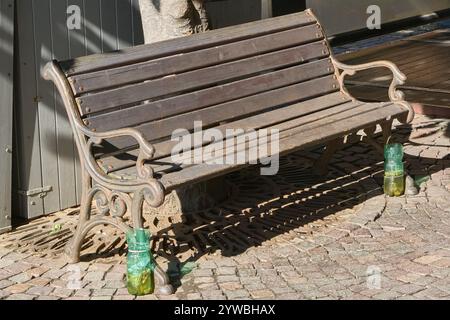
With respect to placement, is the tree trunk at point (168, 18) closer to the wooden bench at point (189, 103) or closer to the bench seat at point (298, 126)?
the wooden bench at point (189, 103)

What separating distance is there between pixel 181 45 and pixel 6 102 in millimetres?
1129

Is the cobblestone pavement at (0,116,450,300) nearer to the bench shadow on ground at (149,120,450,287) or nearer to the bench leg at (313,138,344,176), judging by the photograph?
the bench shadow on ground at (149,120,450,287)

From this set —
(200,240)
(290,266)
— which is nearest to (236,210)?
(200,240)

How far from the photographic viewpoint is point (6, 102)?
6277 millimetres

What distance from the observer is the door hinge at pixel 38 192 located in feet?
21.4

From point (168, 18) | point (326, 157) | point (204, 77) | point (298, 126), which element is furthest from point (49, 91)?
point (326, 157)

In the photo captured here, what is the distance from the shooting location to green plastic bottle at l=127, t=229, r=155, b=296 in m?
5.25

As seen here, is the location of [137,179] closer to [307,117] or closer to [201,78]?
[201,78]

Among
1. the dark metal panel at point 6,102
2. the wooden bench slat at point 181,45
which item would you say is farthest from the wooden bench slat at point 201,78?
the dark metal panel at point 6,102

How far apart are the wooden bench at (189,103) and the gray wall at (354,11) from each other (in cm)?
490

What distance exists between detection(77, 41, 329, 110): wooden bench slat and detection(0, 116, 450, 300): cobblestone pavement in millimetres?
938

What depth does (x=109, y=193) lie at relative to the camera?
556 cm

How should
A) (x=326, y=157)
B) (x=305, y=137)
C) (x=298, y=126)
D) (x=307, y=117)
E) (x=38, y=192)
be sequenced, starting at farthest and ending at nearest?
(x=326, y=157), (x=307, y=117), (x=38, y=192), (x=298, y=126), (x=305, y=137)

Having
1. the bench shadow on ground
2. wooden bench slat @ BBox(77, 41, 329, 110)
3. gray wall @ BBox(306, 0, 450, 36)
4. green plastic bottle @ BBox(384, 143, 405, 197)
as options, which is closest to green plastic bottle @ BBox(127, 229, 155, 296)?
the bench shadow on ground
